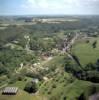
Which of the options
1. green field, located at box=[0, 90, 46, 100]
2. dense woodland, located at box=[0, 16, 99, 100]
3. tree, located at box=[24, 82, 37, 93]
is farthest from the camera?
dense woodland, located at box=[0, 16, 99, 100]

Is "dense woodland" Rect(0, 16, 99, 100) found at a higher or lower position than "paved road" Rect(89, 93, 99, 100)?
lower

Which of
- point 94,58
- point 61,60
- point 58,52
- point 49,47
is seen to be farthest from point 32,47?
point 94,58

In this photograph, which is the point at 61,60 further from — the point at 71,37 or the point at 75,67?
the point at 71,37

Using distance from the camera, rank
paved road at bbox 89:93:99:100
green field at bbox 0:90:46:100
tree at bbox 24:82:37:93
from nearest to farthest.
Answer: paved road at bbox 89:93:99:100
green field at bbox 0:90:46:100
tree at bbox 24:82:37:93

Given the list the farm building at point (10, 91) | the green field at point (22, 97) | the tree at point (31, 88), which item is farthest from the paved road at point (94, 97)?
the farm building at point (10, 91)

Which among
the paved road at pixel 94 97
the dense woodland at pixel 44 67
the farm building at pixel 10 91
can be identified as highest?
the paved road at pixel 94 97

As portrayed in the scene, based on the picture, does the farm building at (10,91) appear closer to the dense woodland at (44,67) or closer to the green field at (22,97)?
the green field at (22,97)

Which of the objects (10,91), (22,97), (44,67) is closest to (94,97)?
(22,97)

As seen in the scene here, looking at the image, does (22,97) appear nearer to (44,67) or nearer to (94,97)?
(94,97)

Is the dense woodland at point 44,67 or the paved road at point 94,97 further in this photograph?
the dense woodland at point 44,67

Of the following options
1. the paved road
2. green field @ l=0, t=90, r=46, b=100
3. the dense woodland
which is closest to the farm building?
green field @ l=0, t=90, r=46, b=100

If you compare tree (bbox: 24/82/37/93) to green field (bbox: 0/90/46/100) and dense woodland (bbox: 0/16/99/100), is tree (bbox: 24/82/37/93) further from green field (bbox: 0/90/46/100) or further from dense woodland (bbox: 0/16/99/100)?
green field (bbox: 0/90/46/100)
